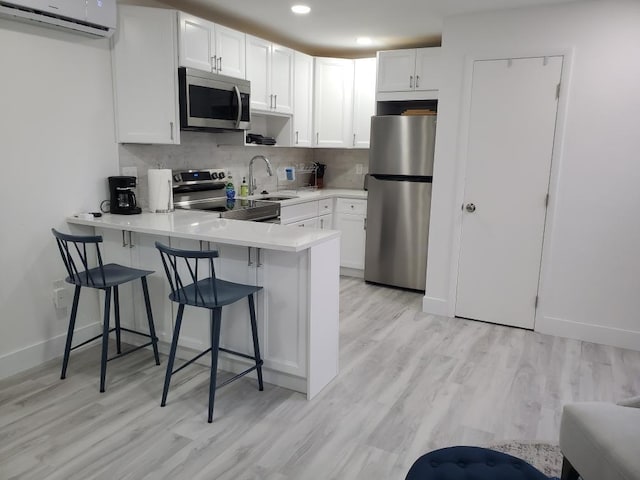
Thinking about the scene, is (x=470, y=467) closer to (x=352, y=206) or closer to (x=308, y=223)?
(x=308, y=223)

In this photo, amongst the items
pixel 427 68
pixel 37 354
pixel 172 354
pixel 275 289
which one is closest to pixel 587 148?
pixel 427 68

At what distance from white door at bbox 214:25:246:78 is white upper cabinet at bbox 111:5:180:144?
1.57 feet

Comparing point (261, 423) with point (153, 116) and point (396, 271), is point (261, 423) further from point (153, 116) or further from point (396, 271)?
point (396, 271)

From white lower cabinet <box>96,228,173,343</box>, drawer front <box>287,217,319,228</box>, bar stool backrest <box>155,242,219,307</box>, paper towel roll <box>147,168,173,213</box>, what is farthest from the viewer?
drawer front <box>287,217,319,228</box>

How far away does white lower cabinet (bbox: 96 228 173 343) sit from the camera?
312cm

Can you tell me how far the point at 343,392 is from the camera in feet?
9.04

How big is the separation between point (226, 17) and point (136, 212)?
1933mm

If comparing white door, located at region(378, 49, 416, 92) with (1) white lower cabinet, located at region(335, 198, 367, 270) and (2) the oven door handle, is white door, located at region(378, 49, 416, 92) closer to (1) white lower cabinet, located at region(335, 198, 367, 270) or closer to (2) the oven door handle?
(1) white lower cabinet, located at region(335, 198, 367, 270)

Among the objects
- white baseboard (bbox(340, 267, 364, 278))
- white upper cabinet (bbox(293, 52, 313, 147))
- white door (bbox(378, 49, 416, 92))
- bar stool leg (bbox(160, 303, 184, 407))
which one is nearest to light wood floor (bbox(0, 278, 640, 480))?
bar stool leg (bbox(160, 303, 184, 407))

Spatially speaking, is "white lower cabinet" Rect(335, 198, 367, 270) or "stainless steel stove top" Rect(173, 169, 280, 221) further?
"white lower cabinet" Rect(335, 198, 367, 270)

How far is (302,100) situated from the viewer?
4.98 m

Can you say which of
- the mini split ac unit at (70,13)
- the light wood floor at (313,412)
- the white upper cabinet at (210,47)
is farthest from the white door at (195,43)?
the light wood floor at (313,412)

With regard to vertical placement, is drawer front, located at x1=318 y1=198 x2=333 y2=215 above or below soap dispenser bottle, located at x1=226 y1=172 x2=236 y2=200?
below

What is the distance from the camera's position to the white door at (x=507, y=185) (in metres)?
3.55
